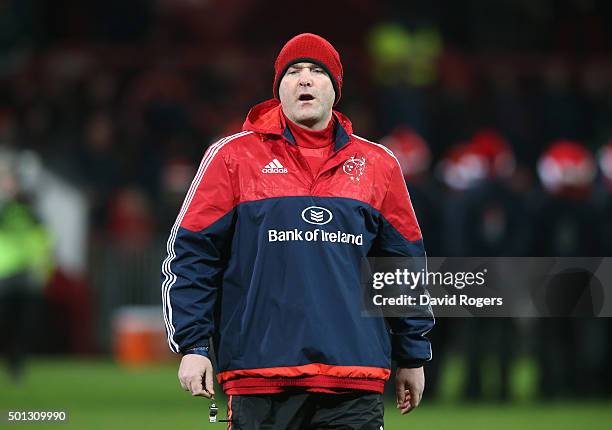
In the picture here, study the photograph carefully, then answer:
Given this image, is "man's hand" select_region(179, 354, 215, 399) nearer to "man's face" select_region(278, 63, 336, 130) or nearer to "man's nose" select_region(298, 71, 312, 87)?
"man's face" select_region(278, 63, 336, 130)

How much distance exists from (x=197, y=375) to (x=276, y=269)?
0.52 m

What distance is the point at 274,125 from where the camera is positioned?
6.25 metres

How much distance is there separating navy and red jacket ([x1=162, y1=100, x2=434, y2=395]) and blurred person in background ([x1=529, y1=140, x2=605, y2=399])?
357 inches

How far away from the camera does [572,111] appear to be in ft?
74.6

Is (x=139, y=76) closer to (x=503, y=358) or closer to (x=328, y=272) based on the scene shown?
(x=503, y=358)

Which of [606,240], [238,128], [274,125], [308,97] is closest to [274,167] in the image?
[274,125]

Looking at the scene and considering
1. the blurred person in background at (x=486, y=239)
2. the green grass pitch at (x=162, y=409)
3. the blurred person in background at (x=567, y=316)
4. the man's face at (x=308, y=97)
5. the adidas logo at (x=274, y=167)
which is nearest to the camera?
the adidas logo at (x=274, y=167)

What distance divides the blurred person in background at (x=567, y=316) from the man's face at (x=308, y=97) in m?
8.97

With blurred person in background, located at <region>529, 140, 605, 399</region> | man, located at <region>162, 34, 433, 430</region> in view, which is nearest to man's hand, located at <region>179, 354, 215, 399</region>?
man, located at <region>162, 34, 433, 430</region>

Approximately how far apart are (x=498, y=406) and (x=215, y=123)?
9.04 meters

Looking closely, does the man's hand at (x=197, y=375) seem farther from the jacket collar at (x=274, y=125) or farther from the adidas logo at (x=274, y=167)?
the jacket collar at (x=274, y=125)

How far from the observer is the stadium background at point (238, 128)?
14992 millimetres

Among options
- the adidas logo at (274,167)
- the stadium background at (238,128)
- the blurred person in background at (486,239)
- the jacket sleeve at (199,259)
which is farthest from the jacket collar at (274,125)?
→ the blurred person in background at (486,239)

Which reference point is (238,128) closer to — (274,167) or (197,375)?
(274,167)
